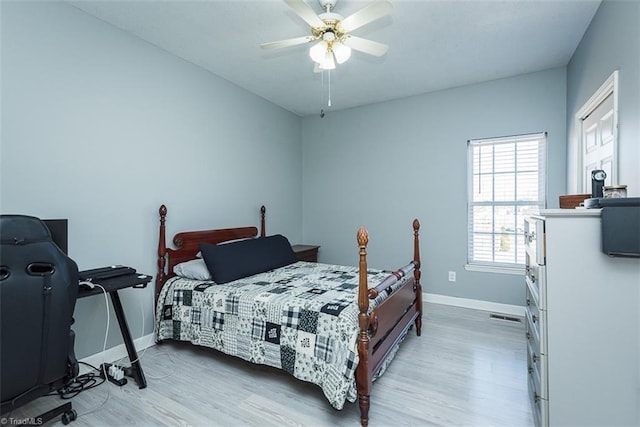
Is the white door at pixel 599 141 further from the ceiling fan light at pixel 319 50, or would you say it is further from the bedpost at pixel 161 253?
the bedpost at pixel 161 253

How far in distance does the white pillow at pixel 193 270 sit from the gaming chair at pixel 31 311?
1.21 m

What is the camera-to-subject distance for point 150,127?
2848 mm

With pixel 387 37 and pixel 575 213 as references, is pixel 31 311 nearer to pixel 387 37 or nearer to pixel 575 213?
pixel 575 213

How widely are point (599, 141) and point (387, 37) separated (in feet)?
6.35

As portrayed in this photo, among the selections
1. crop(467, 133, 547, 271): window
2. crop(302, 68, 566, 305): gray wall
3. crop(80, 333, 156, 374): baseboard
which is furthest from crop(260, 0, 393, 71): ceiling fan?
crop(80, 333, 156, 374): baseboard

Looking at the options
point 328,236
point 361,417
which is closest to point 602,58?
point 361,417

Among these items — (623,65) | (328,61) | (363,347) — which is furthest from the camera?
(328,61)

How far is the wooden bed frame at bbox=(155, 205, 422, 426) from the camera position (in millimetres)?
1850

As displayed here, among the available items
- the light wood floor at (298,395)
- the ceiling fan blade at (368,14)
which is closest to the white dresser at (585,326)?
the light wood floor at (298,395)

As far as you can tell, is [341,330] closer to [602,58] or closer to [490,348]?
[490,348]

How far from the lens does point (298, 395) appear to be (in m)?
2.11

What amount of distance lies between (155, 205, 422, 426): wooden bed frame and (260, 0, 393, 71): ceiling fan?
132 centimetres

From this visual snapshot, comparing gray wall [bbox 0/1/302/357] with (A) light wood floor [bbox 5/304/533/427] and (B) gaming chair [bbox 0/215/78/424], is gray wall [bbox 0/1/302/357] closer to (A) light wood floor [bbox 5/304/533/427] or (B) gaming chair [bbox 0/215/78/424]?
(A) light wood floor [bbox 5/304/533/427]

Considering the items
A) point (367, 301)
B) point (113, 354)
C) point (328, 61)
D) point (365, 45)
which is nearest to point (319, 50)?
point (328, 61)
